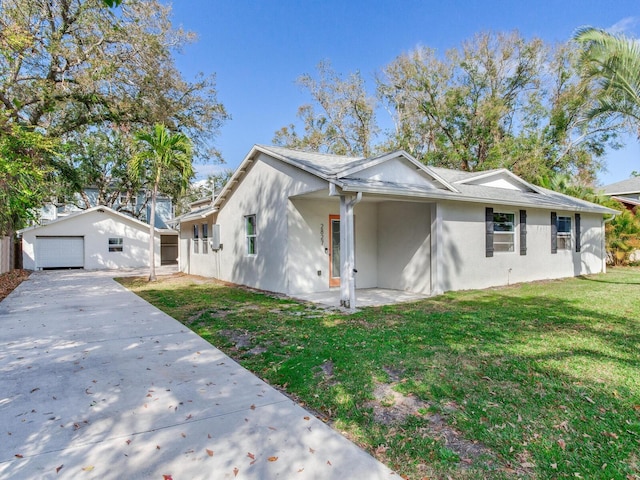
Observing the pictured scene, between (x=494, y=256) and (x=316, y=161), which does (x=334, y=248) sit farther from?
(x=494, y=256)

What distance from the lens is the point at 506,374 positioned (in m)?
4.10

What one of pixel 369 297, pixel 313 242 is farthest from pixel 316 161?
pixel 369 297

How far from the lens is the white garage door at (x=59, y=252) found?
2106 centimetres

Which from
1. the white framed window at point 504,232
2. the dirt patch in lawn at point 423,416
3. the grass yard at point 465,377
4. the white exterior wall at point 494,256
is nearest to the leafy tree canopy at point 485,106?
the white exterior wall at point 494,256

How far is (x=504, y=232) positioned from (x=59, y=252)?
22.5 meters

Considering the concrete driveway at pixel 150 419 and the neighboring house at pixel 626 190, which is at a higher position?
the neighboring house at pixel 626 190

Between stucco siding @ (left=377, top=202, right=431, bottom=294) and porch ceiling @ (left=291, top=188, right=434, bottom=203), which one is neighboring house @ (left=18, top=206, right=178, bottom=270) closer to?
porch ceiling @ (left=291, top=188, right=434, bottom=203)

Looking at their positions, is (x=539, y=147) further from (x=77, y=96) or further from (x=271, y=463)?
(x=271, y=463)

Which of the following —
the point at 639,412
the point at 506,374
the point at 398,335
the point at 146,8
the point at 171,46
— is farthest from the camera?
the point at 171,46

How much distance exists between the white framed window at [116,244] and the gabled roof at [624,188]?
3494cm

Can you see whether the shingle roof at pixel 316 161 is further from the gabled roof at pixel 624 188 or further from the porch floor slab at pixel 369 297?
the gabled roof at pixel 624 188

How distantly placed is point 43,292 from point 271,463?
11804 millimetres

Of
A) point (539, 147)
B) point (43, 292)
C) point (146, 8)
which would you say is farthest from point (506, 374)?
point (539, 147)

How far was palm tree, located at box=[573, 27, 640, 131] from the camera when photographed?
335 inches
